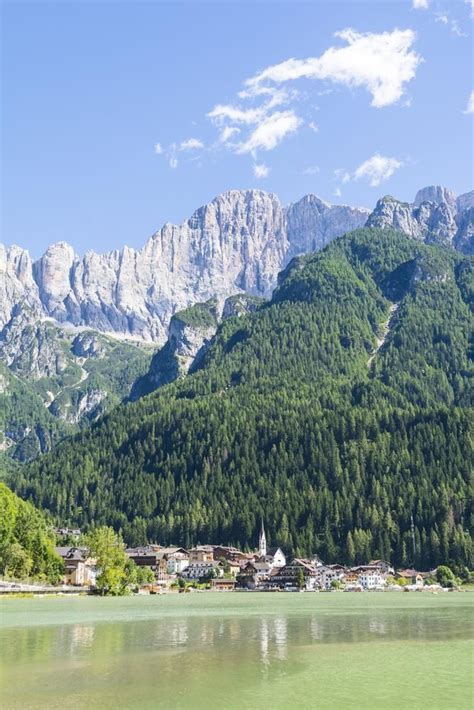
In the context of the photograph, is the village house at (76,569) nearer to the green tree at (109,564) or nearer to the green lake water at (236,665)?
the green tree at (109,564)

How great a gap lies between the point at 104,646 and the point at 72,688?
17761mm

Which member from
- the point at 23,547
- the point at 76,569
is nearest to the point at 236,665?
the point at 23,547

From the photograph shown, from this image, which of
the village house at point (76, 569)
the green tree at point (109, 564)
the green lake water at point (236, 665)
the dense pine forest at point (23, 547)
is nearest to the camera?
the green lake water at point (236, 665)

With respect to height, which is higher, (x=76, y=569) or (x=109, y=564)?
(x=109, y=564)

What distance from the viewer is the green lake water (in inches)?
1394

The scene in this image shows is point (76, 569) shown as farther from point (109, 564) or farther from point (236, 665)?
point (236, 665)

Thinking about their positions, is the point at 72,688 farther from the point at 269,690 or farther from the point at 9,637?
the point at 9,637

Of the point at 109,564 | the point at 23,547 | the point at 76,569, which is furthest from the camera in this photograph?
the point at 76,569

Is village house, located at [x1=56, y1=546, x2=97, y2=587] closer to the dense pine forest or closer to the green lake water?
the dense pine forest

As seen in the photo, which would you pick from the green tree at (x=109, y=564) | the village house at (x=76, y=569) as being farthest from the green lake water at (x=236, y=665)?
the village house at (x=76, y=569)

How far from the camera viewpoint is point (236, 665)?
148 ft

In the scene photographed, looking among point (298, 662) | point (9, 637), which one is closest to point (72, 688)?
point (298, 662)

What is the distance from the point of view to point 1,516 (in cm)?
12738

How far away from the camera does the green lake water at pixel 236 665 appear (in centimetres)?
3541
